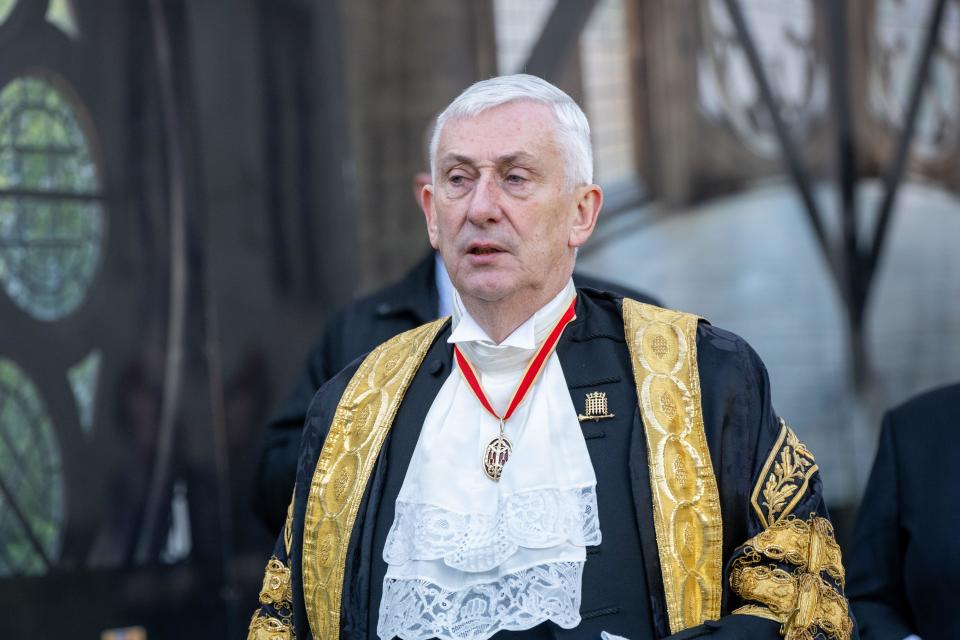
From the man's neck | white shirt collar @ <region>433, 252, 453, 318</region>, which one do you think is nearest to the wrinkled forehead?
the man's neck

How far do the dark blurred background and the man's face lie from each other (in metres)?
2.17

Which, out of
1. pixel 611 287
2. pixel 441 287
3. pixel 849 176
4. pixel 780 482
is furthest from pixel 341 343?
pixel 849 176

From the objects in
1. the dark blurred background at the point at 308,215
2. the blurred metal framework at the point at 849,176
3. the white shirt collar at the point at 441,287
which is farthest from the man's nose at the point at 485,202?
the blurred metal framework at the point at 849,176

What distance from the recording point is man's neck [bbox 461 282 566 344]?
8.32ft

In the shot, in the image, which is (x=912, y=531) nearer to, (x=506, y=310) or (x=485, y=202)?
(x=506, y=310)

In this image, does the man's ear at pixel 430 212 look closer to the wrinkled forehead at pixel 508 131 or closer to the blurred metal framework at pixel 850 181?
the wrinkled forehead at pixel 508 131

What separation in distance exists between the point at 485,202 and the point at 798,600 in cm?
79

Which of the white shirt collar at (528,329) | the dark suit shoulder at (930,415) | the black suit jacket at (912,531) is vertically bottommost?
the black suit jacket at (912,531)

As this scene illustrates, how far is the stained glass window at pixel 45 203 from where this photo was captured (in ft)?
14.0

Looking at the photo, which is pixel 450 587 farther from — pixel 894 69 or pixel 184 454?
pixel 894 69

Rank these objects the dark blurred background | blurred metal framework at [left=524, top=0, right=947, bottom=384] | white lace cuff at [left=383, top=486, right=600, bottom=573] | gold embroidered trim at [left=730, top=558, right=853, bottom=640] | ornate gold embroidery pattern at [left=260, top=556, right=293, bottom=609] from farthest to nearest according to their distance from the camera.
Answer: blurred metal framework at [left=524, top=0, right=947, bottom=384], the dark blurred background, ornate gold embroidery pattern at [left=260, top=556, right=293, bottom=609], white lace cuff at [left=383, top=486, right=600, bottom=573], gold embroidered trim at [left=730, top=558, right=853, bottom=640]

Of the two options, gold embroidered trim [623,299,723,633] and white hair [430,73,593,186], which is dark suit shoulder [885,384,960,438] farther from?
white hair [430,73,593,186]

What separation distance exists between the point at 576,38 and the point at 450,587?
3253mm

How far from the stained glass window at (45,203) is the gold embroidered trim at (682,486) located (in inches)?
93.7
